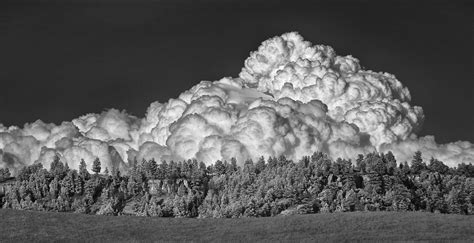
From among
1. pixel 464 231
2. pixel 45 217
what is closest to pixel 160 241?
pixel 45 217

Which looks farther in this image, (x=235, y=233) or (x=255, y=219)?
(x=255, y=219)

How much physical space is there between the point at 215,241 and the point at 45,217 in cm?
3711

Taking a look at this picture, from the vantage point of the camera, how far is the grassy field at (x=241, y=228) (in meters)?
156

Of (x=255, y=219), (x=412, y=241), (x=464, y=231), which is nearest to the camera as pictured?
(x=412, y=241)

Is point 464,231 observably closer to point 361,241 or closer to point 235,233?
point 361,241

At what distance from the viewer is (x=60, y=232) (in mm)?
158875

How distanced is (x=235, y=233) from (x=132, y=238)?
18.0 meters

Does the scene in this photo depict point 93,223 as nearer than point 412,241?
No

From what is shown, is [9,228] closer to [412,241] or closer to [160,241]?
[160,241]

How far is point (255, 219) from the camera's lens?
176 m

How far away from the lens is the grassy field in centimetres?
15638

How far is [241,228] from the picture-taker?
166 metres

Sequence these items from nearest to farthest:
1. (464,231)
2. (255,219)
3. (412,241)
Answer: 1. (412,241)
2. (464,231)
3. (255,219)

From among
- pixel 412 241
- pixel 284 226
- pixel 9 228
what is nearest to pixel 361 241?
pixel 412 241
